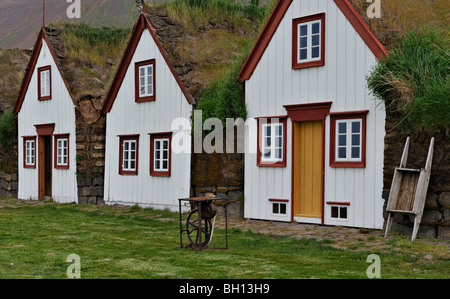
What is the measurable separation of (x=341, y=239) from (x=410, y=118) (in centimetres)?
289

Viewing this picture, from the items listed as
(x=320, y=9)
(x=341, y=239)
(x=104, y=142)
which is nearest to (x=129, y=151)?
(x=104, y=142)

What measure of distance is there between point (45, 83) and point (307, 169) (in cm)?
1317

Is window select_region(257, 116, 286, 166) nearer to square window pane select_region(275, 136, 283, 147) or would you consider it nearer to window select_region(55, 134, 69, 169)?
square window pane select_region(275, 136, 283, 147)

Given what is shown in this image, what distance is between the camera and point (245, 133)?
1652 cm

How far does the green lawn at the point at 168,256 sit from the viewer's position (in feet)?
29.3

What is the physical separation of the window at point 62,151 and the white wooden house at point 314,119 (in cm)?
922

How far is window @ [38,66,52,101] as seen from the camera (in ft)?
79.3

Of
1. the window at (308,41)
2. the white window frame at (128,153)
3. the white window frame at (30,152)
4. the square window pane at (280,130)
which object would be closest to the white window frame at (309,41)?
the window at (308,41)

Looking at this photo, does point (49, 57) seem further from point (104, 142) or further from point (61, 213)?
point (61, 213)

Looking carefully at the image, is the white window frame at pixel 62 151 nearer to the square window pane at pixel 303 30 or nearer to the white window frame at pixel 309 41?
the white window frame at pixel 309 41

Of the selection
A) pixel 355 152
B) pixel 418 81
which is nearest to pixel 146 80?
pixel 355 152

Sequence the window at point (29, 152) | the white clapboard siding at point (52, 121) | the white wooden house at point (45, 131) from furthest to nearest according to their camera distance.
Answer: the window at point (29, 152)
the white wooden house at point (45, 131)
the white clapboard siding at point (52, 121)

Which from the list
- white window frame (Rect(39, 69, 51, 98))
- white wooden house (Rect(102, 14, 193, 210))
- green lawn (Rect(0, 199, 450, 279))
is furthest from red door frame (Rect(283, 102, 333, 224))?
white window frame (Rect(39, 69, 51, 98))

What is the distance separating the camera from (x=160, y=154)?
64.0 ft
